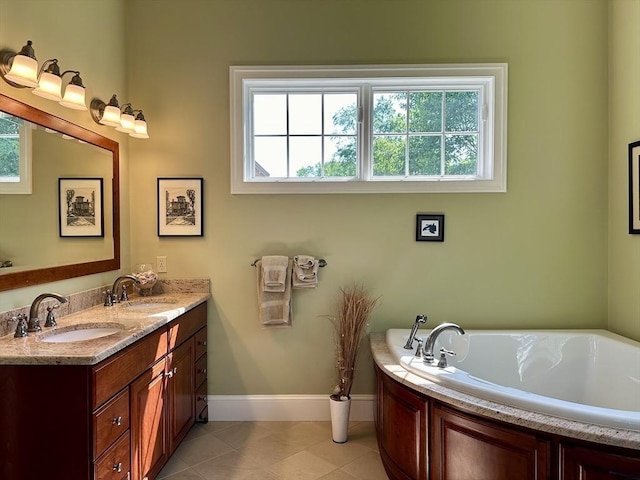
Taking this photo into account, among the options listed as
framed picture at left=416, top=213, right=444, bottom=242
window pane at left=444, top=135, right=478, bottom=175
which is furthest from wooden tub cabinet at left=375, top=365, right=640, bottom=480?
window pane at left=444, top=135, right=478, bottom=175

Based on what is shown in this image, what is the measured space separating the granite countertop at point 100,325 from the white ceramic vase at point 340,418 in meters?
1.11

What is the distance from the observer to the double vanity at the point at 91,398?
140 cm

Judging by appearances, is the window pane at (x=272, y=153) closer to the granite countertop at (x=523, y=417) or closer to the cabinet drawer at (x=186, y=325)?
the cabinet drawer at (x=186, y=325)

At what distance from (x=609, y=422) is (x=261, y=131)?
2.56m

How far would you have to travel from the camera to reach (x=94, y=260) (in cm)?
234

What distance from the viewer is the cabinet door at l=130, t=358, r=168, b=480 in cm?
175

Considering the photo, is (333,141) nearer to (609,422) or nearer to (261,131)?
(261,131)

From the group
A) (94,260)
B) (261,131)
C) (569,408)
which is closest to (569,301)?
(569,408)

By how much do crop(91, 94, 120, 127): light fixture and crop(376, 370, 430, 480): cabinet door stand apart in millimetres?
2231

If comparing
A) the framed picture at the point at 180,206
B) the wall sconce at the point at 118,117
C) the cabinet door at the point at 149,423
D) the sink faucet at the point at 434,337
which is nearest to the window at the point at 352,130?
the framed picture at the point at 180,206

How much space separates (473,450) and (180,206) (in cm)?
230

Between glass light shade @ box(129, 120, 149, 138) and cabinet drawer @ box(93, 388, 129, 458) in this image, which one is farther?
glass light shade @ box(129, 120, 149, 138)

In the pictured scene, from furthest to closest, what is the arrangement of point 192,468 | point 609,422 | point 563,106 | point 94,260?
point 563,106
point 94,260
point 192,468
point 609,422

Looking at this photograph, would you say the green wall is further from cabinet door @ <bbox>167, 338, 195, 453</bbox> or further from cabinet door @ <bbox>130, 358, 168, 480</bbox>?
cabinet door @ <bbox>130, 358, 168, 480</bbox>
